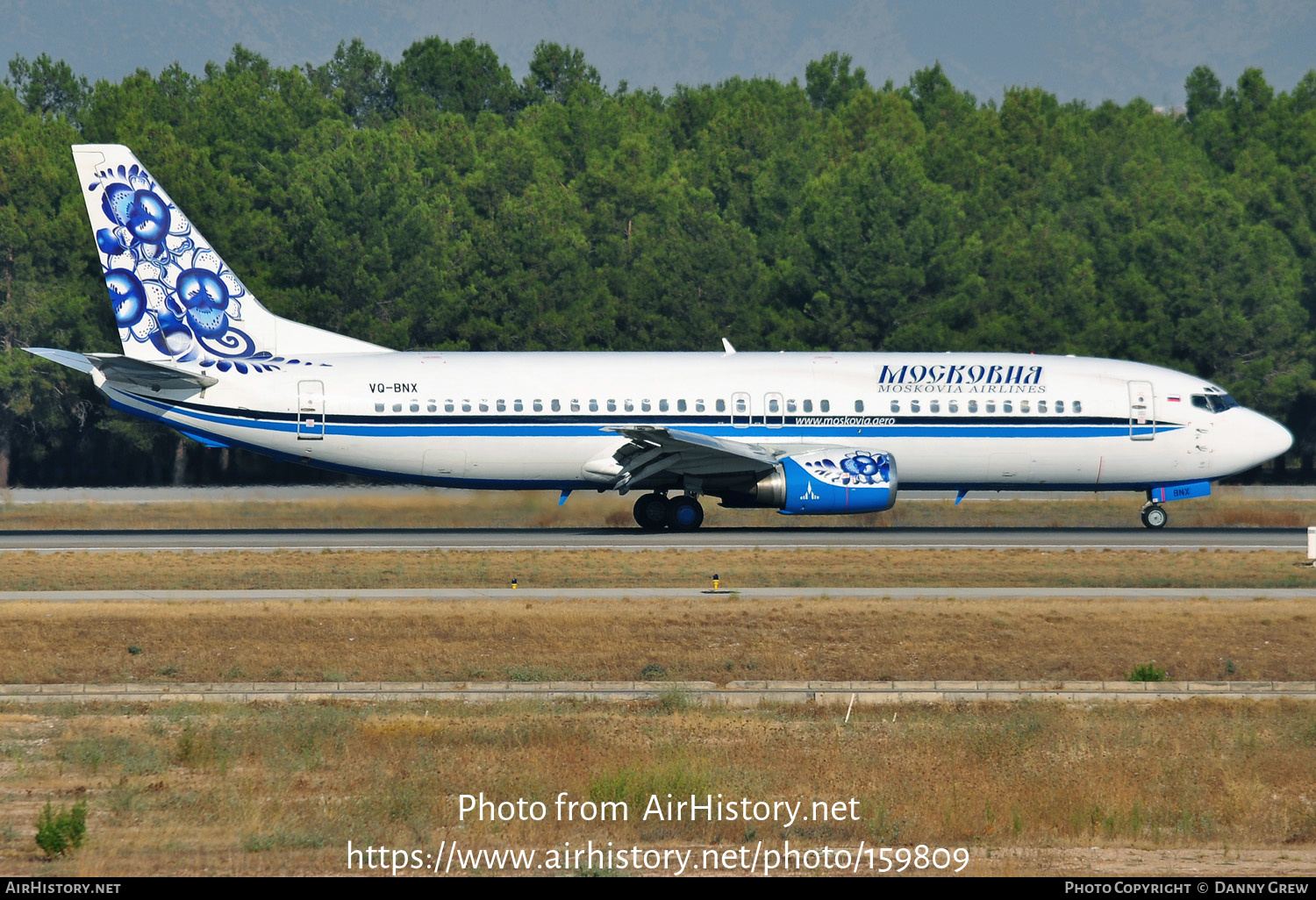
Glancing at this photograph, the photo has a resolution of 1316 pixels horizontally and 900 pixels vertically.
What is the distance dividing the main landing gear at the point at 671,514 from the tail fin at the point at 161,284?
31.9ft

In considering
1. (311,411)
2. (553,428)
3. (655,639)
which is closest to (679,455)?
(553,428)

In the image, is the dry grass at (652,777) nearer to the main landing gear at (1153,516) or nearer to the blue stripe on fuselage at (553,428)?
the blue stripe on fuselage at (553,428)

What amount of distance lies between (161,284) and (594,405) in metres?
11.7

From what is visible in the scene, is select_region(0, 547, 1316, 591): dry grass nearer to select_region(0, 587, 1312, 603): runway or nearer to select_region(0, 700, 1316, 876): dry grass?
select_region(0, 587, 1312, 603): runway

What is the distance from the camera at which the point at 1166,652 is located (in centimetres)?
2131

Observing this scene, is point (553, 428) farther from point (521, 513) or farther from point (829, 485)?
point (829, 485)

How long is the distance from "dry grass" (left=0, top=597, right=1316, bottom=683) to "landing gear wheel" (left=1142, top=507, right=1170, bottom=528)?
45.1 feet

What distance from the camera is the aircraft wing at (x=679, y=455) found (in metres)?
35.1

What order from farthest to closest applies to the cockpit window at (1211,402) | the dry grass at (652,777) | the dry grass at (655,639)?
1. the cockpit window at (1211,402)
2. the dry grass at (655,639)
3. the dry grass at (652,777)

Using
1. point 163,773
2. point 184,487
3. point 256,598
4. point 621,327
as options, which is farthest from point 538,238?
point 163,773

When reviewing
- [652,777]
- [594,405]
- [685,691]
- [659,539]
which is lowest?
[652,777]

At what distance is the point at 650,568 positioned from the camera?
3027cm

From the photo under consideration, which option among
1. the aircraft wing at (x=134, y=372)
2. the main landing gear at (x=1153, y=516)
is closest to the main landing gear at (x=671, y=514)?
the aircraft wing at (x=134, y=372)

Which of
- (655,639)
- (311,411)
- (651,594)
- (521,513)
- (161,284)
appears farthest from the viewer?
(521,513)
